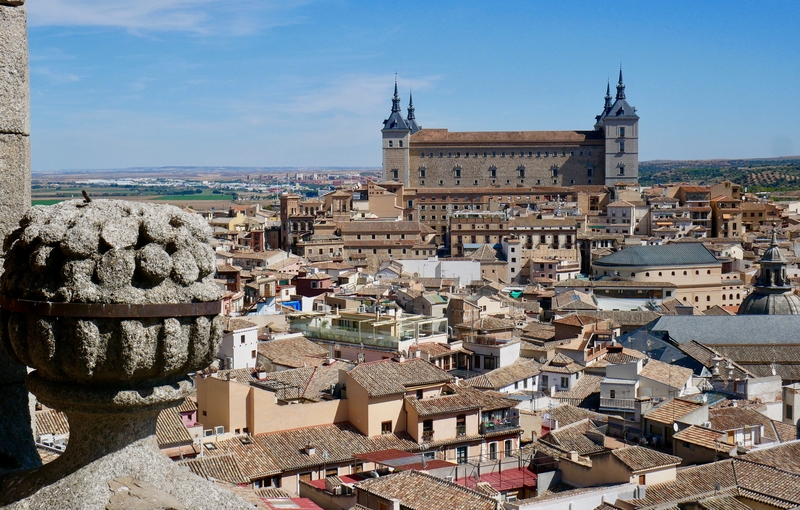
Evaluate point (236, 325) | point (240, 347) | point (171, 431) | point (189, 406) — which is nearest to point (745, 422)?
point (189, 406)

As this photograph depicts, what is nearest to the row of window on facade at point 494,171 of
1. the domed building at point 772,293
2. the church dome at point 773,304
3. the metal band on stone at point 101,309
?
the domed building at point 772,293

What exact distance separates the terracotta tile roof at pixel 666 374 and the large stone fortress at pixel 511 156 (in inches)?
2470

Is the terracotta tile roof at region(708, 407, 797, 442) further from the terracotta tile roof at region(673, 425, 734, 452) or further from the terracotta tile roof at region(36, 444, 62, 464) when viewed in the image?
the terracotta tile roof at region(36, 444, 62, 464)

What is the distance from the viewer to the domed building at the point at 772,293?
31688 millimetres

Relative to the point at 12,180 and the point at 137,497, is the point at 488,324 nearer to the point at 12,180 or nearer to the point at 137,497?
the point at 12,180

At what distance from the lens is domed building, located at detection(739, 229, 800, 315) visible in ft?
104

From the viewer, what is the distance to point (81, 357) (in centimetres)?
217

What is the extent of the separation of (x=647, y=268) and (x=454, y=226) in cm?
1413

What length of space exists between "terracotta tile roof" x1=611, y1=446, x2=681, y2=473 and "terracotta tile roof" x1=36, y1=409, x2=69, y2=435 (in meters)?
6.16

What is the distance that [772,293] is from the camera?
32375 millimetres

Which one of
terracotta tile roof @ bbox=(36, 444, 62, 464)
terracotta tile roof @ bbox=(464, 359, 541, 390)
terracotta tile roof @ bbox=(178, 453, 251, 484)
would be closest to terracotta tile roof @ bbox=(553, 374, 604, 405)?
terracotta tile roof @ bbox=(464, 359, 541, 390)

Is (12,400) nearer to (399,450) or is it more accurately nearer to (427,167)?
(399,450)

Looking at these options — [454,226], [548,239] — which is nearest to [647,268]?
[548,239]

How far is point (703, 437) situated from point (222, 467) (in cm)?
644
